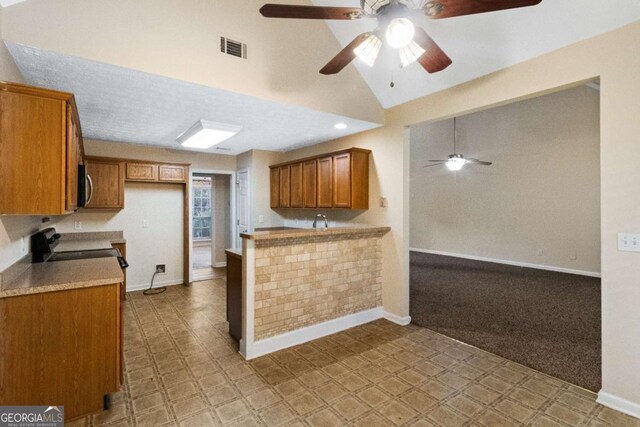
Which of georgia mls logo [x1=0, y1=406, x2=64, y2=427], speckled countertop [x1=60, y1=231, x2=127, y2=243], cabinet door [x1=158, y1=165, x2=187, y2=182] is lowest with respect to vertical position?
georgia mls logo [x1=0, y1=406, x2=64, y2=427]

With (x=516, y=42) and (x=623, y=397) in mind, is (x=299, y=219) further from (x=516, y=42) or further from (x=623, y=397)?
(x=623, y=397)

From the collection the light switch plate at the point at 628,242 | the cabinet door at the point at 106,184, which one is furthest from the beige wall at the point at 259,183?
the light switch plate at the point at 628,242

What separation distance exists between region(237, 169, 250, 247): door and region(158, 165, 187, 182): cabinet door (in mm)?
1098

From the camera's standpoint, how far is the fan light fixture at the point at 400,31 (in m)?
1.66

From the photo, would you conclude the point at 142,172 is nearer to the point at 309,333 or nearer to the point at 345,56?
the point at 309,333

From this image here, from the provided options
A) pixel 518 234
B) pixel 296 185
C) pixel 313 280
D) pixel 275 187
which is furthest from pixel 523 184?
pixel 313 280

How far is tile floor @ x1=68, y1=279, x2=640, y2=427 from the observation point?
2.05 meters

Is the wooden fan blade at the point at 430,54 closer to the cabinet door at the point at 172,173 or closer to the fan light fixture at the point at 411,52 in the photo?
the fan light fixture at the point at 411,52

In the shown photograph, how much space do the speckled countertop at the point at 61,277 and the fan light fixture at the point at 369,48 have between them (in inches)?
88.4

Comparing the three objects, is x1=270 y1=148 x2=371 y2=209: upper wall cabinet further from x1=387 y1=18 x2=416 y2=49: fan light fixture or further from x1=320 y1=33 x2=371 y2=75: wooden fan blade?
x1=387 y1=18 x2=416 y2=49: fan light fixture

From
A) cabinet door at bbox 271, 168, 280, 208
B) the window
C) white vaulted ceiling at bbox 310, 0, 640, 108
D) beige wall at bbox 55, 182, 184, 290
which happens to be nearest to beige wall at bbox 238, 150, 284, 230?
cabinet door at bbox 271, 168, 280, 208

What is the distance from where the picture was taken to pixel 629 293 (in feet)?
6.91

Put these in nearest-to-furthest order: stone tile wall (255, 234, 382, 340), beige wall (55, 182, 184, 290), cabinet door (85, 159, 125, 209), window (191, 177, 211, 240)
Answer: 1. stone tile wall (255, 234, 382, 340)
2. cabinet door (85, 159, 125, 209)
3. beige wall (55, 182, 184, 290)
4. window (191, 177, 211, 240)

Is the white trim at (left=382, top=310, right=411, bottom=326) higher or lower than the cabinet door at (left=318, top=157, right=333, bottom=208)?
lower
